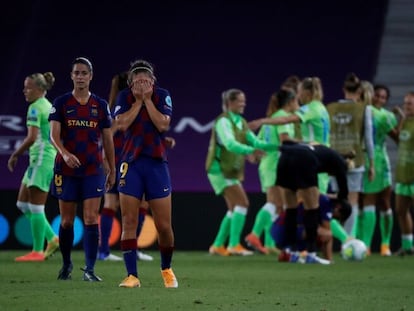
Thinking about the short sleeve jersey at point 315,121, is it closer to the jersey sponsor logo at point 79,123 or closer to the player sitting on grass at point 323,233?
the player sitting on grass at point 323,233

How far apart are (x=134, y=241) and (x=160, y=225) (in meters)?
0.24

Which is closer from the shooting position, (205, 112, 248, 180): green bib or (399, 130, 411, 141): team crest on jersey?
(205, 112, 248, 180): green bib

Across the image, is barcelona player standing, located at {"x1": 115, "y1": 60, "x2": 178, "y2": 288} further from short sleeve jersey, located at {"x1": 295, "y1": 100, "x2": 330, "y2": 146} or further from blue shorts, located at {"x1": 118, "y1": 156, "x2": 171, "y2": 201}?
short sleeve jersey, located at {"x1": 295, "y1": 100, "x2": 330, "y2": 146}

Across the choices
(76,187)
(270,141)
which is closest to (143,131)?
(76,187)

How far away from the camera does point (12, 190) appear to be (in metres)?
16.8

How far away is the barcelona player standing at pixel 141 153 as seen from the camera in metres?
9.10

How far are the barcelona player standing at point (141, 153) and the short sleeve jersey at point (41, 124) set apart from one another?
3.74m

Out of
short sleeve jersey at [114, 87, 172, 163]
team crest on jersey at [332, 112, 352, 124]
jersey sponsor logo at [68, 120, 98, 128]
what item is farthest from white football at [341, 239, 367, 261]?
short sleeve jersey at [114, 87, 172, 163]

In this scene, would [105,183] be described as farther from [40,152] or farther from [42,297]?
[40,152]

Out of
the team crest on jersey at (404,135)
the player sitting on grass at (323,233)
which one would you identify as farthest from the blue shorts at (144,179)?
the team crest on jersey at (404,135)

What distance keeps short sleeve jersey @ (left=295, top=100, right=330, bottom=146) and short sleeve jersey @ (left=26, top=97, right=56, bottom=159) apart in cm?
287

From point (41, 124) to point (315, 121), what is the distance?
3.16 metres

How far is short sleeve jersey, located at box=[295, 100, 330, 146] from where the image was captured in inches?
547

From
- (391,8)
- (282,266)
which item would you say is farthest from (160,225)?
(391,8)
